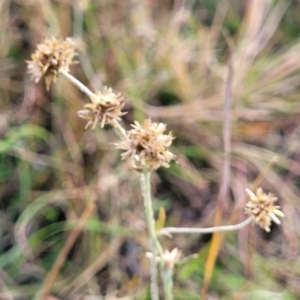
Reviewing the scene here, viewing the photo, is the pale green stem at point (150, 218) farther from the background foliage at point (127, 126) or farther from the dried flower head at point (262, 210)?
the background foliage at point (127, 126)

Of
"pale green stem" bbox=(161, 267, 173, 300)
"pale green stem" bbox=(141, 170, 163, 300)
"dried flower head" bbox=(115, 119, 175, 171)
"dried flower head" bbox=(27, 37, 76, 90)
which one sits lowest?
"pale green stem" bbox=(161, 267, 173, 300)

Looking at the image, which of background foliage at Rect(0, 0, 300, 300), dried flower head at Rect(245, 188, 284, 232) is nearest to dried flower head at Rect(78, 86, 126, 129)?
dried flower head at Rect(245, 188, 284, 232)

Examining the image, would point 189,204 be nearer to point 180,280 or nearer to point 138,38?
point 180,280

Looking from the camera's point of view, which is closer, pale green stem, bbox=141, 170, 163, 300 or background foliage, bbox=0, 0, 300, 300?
pale green stem, bbox=141, 170, 163, 300

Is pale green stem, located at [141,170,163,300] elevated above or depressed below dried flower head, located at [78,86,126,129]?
below

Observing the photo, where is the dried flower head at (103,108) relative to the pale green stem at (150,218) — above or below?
above

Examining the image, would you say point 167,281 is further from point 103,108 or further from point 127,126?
point 127,126

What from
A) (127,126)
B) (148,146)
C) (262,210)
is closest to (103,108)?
(148,146)

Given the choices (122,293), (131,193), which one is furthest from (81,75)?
(122,293)

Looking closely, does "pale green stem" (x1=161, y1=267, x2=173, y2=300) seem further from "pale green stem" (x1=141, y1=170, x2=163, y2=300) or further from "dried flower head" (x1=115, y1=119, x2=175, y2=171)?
"dried flower head" (x1=115, y1=119, x2=175, y2=171)

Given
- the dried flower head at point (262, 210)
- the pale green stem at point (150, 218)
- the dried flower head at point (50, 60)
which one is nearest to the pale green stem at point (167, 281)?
the pale green stem at point (150, 218)
